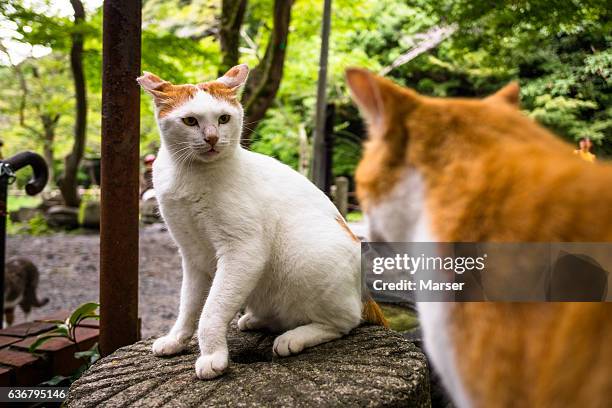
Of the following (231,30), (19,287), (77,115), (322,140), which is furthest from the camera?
(77,115)

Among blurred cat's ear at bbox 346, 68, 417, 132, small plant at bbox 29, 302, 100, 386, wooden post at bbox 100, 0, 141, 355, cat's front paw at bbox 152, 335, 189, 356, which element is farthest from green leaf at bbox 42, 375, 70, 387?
blurred cat's ear at bbox 346, 68, 417, 132

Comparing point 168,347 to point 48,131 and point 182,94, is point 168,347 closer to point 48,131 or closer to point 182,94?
point 182,94

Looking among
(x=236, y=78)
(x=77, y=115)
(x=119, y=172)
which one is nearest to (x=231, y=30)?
(x=119, y=172)

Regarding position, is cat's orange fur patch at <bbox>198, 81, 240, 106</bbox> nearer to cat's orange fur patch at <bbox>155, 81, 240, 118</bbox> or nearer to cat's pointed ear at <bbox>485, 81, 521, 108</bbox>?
cat's orange fur patch at <bbox>155, 81, 240, 118</bbox>

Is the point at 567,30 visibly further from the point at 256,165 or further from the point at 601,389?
the point at 601,389

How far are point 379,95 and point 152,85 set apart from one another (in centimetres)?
74

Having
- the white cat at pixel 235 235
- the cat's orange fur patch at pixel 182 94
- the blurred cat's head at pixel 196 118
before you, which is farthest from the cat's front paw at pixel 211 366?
the cat's orange fur patch at pixel 182 94

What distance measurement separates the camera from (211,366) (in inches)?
42.9

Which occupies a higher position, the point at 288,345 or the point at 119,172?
the point at 119,172

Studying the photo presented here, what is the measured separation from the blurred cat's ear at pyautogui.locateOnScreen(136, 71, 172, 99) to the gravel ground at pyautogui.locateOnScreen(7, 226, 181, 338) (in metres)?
2.20

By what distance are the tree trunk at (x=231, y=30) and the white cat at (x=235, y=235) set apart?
175 cm

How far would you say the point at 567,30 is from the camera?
1.29 metres

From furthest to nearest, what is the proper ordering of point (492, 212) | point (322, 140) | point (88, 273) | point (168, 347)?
point (88, 273), point (322, 140), point (168, 347), point (492, 212)

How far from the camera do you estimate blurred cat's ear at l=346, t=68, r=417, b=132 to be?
25.9 inches
